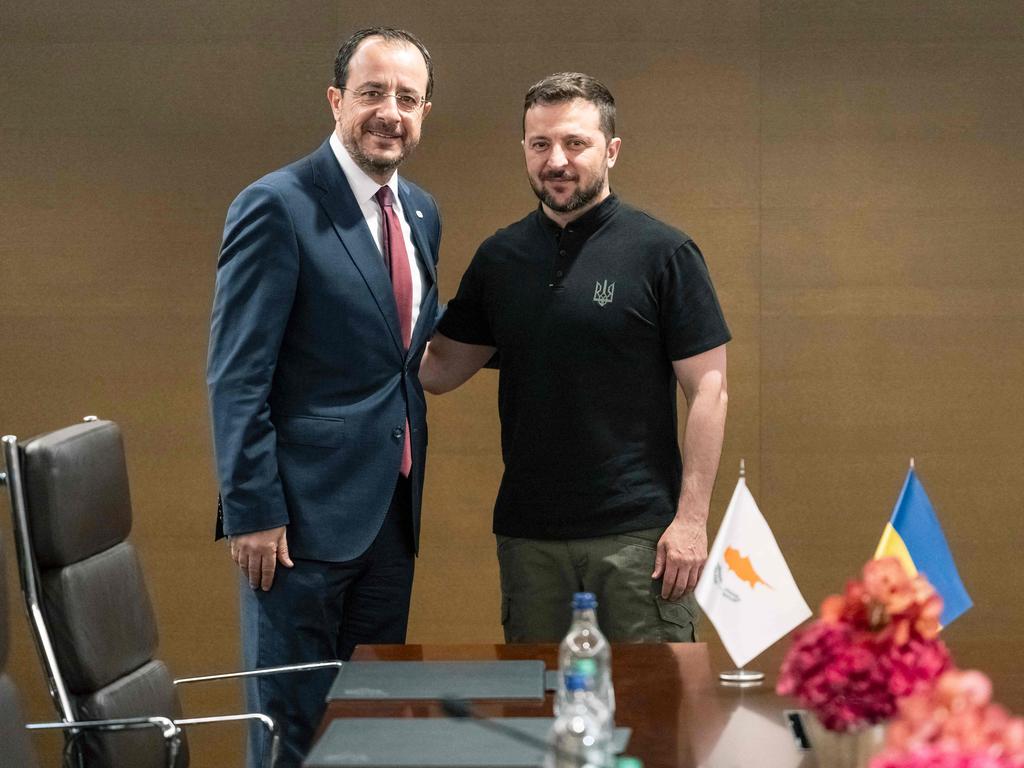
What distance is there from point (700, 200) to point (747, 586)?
103 inches

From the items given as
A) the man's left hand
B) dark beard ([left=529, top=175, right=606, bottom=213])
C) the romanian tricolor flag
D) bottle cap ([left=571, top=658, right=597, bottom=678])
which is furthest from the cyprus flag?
dark beard ([left=529, top=175, right=606, bottom=213])

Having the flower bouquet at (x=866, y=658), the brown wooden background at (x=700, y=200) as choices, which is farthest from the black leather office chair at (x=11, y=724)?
the brown wooden background at (x=700, y=200)

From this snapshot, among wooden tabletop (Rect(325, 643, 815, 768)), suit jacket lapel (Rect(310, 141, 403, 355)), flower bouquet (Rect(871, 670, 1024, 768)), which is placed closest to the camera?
flower bouquet (Rect(871, 670, 1024, 768))

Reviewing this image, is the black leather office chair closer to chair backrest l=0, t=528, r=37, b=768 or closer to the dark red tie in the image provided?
chair backrest l=0, t=528, r=37, b=768

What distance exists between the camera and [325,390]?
329cm

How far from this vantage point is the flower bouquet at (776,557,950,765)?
5.70 ft

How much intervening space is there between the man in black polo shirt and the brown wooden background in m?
1.42

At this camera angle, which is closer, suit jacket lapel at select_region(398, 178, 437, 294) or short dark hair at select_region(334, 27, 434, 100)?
short dark hair at select_region(334, 27, 434, 100)

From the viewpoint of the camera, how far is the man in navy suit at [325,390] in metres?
3.19

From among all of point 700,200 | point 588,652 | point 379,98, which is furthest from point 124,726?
point 700,200

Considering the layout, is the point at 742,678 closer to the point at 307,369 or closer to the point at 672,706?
the point at 672,706

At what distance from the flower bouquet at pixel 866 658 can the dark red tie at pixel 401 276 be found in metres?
1.74

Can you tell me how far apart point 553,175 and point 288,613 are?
128 centimetres

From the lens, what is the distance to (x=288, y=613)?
325 cm
